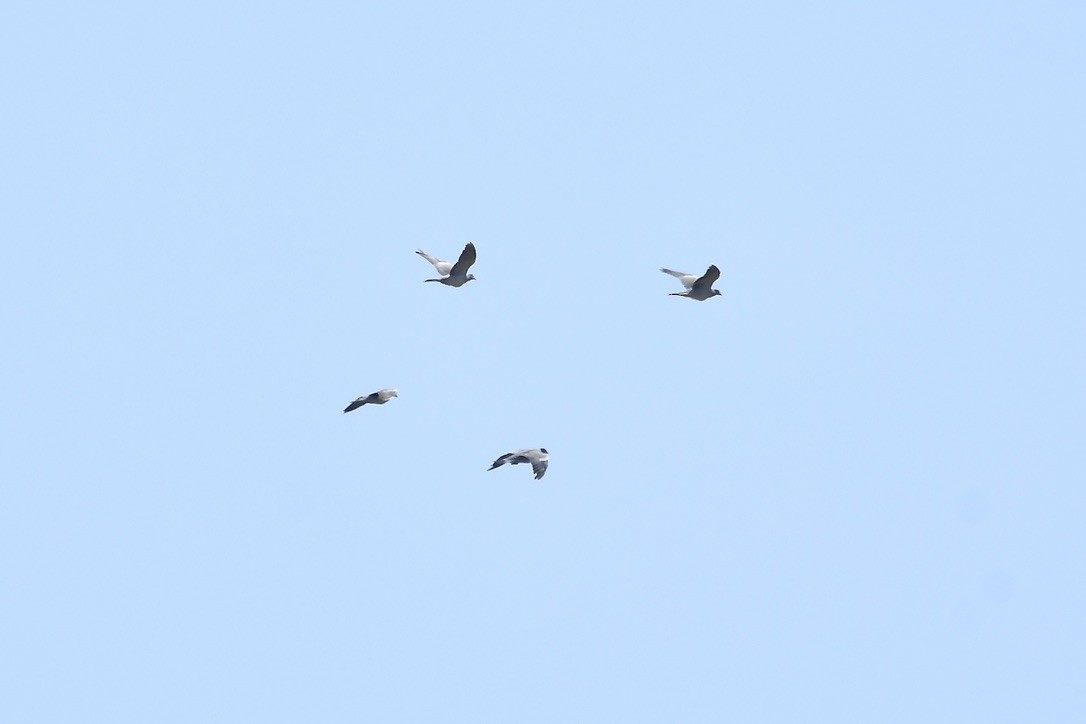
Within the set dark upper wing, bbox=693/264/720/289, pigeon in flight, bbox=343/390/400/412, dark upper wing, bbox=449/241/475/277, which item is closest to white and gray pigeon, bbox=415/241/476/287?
dark upper wing, bbox=449/241/475/277

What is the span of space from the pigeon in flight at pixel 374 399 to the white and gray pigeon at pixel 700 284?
1393 centimetres

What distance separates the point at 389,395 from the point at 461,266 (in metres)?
6.84

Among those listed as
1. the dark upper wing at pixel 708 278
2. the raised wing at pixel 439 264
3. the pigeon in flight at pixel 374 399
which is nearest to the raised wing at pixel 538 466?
the pigeon in flight at pixel 374 399

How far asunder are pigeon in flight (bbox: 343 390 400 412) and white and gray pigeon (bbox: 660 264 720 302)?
1393cm

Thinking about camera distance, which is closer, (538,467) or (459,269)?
(538,467)

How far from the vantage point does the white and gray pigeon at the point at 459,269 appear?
185 ft

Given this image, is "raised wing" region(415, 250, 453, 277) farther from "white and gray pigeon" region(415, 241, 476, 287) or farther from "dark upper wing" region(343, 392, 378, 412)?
"dark upper wing" region(343, 392, 378, 412)

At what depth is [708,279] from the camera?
59844 millimetres

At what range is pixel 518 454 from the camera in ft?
177

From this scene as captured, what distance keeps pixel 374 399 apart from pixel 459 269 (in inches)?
289

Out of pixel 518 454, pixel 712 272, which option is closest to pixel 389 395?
pixel 518 454

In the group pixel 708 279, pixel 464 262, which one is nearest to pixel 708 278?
pixel 708 279

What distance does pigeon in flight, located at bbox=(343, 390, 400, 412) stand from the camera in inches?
2082

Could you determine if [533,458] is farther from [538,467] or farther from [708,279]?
[708,279]
